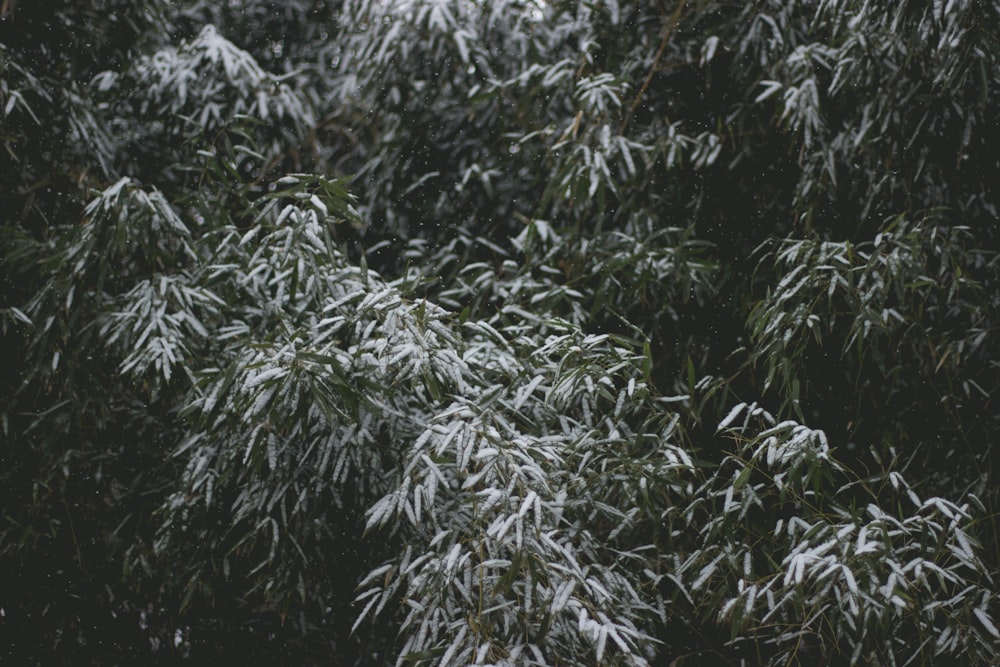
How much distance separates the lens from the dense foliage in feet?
6.04

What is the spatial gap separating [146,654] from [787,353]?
1.76 metres

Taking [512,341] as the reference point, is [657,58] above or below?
above

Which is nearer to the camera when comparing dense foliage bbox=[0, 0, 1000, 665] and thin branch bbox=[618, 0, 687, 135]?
dense foliage bbox=[0, 0, 1000, 665]

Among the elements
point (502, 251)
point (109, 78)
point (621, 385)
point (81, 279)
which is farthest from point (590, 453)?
Answer: point (109, 78)

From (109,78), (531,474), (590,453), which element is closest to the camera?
(531,474)

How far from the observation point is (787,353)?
221cm

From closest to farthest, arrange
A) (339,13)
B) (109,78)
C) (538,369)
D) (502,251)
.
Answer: (538,369)
(502,251)
(109,78)
(339,13)

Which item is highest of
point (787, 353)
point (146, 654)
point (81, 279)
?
point (81, 279)

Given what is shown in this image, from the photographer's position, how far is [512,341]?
2309mm

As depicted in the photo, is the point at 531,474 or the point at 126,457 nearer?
the point at 531,474

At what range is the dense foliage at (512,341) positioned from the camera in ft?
6.04

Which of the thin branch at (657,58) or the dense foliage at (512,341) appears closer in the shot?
the dense foliage at (512,341)

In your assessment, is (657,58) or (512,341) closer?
(512,341)

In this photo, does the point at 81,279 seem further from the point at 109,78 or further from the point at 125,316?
the point at 109,78
